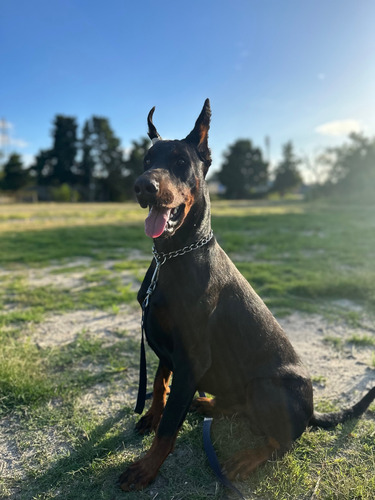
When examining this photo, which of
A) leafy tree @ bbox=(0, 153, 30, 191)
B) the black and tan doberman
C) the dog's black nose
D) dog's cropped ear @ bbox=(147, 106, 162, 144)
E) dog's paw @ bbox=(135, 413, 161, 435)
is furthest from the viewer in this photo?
leafy tree @ bbox=(0, 153, 30, 191)

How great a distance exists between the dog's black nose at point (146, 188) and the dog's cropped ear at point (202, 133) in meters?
0.54

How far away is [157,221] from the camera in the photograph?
72.1 inches

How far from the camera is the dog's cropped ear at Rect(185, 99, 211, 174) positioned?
6.72 feet

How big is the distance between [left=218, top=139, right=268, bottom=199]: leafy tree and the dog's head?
4916cm

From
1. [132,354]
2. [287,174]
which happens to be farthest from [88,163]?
[132,354]

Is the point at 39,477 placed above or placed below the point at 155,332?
below

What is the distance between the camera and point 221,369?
2.11 meters

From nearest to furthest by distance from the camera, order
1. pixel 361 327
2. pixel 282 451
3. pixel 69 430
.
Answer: pixel 282 451
pixel 69 430
pixel 361 327

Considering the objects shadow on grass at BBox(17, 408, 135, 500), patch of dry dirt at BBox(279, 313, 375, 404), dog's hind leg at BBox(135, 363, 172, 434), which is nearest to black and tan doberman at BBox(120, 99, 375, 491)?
shadow on grass at BBox(17, 408, 135, 500)

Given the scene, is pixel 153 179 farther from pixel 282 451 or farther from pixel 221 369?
pixel 282 451

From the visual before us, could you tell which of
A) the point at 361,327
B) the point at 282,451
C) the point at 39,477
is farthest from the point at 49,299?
the point at 361,327

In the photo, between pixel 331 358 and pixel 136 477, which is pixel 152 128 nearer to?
pixel 136 477

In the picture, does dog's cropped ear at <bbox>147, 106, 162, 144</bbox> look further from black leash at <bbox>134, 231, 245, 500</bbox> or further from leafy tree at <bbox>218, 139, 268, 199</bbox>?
leafy tree at <bbox>218, 139, 268, 199</bbox>

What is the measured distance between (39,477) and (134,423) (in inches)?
27.3
